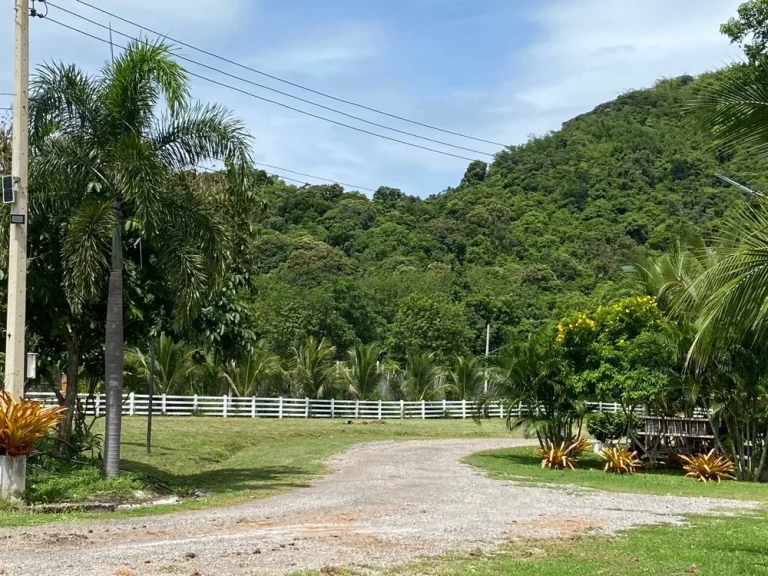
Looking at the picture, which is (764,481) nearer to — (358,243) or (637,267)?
(637,267)

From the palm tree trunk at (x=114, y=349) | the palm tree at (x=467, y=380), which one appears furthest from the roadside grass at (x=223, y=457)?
the palm tree at (x=467, y=380)

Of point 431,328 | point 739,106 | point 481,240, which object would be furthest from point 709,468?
point 481,240

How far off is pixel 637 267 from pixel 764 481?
44.9ft

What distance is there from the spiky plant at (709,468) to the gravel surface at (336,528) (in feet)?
15.1

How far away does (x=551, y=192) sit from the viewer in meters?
75.9

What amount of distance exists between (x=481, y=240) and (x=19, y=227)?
60.7 meters

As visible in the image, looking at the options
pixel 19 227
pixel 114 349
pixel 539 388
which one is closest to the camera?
pixel 19 227

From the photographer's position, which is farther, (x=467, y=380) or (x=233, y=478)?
(x=467, y=380)

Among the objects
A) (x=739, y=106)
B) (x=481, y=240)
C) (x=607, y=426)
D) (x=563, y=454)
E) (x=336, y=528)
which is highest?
(x=481, y=240)

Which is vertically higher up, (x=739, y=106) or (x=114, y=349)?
(x=739, y=106)

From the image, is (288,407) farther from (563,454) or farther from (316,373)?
(563,454)

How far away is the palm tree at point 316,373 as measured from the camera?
44750 millimetres

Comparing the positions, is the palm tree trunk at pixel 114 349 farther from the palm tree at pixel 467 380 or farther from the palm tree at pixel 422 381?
the palm tree at pixel 467 380

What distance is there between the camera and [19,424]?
12.5m
